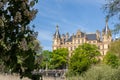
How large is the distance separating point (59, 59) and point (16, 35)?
7256 centimetres

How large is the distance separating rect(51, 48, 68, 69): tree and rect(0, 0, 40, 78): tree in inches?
2789

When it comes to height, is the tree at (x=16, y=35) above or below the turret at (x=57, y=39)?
below

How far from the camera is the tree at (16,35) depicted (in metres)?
19.0

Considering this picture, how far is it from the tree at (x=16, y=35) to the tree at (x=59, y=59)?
232ft

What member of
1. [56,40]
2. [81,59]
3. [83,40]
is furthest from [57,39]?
[81,59]

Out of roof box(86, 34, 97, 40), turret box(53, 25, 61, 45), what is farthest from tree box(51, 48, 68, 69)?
turret box(53, 25, 61, 45)

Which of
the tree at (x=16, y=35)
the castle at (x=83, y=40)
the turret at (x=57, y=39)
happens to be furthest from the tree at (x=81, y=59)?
the tree at (x=16, y=35)

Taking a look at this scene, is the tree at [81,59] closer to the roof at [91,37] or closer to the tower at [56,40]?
the roof at [91,37]

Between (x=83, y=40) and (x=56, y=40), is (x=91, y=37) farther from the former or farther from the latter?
(x=56, y=40)

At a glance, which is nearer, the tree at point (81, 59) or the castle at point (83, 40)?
the tree at point (81, 59)

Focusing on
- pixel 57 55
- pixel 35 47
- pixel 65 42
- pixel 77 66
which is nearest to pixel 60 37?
pixel 65 42

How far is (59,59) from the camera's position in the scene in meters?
91.8

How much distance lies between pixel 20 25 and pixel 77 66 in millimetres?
53900

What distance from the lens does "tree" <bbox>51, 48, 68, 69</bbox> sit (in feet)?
299
